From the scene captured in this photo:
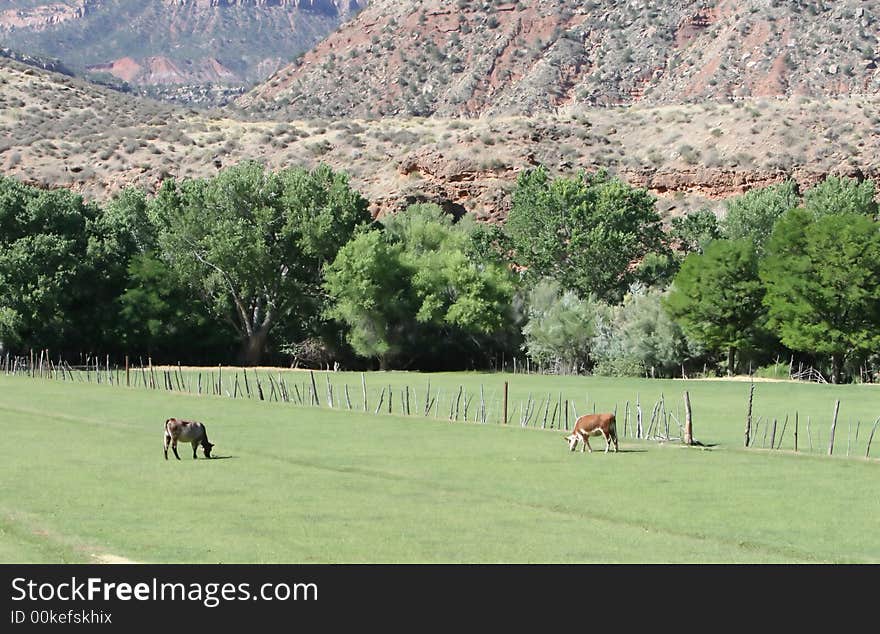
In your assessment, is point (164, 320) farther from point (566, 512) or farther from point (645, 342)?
point (566, 512)

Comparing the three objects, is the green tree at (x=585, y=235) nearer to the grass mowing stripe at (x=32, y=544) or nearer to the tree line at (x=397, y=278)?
the tree line at (x=397, y=278)

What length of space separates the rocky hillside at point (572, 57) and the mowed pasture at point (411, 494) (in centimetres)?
9803

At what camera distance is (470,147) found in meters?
121

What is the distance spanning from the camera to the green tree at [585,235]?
87312mm

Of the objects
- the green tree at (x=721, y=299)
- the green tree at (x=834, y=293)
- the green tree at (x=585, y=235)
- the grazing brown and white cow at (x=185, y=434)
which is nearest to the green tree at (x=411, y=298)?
the green tree at (x=585, y=235)

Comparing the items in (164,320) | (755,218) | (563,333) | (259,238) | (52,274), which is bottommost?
(164,320)

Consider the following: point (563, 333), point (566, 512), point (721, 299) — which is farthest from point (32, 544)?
point (563, 333)

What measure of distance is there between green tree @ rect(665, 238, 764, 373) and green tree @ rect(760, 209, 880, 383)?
2711mm

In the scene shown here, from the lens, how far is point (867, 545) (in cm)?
2244

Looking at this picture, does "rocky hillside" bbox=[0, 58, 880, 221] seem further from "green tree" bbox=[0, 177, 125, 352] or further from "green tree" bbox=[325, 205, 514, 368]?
"green tree" bbox=[0, 177, 125, 352]

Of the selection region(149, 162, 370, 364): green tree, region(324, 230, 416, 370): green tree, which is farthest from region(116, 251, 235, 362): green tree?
region(324, 230, 416, 370): green tree

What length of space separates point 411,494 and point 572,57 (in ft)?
440
